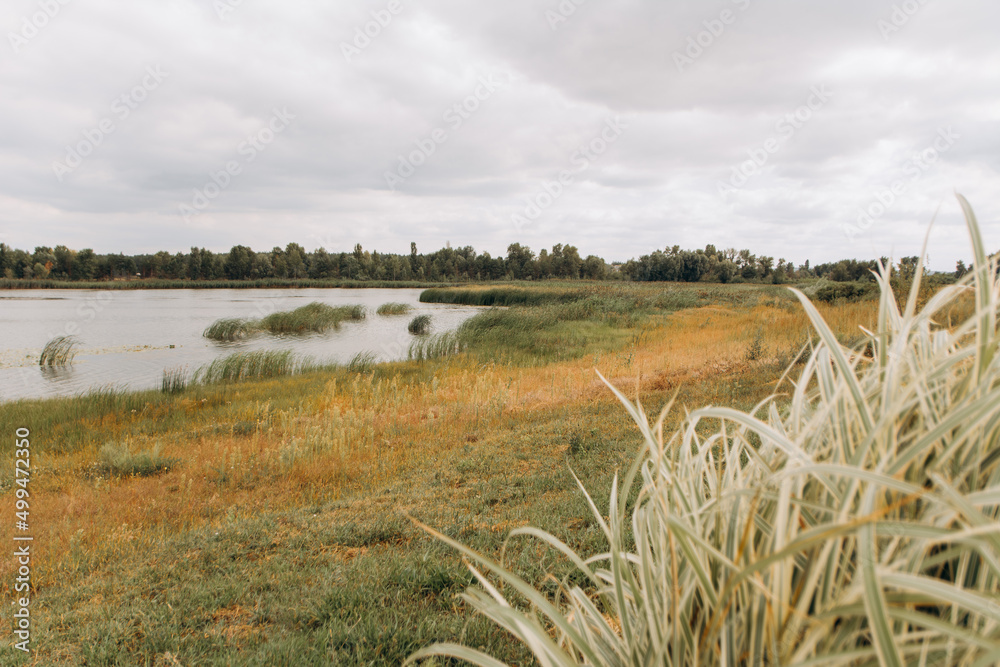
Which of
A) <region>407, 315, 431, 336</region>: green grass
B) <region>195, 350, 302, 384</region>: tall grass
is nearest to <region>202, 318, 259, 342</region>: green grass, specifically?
<region>195, 350, 302, 384</region>: tall grass

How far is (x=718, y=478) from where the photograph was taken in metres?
1.39

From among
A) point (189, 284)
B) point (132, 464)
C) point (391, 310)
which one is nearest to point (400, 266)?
point (189, 284)

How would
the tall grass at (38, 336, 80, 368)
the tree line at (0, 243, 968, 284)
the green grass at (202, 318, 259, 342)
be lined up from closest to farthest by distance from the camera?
the tall grass at (38, 336, 80, 368) → the green grass at (202, 318, 259, 342) → the tree line at (0, 243, 968, 284)

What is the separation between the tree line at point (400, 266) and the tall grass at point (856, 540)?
48.4 meters

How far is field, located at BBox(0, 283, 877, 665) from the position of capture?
93.9 inches

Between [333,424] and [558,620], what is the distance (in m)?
6.24

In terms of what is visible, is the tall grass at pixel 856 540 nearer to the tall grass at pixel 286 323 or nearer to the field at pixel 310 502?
the field at pixel 310 502

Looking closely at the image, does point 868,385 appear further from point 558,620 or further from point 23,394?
point 23,394

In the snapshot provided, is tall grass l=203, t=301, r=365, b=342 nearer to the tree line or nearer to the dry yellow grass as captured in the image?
the dry yellow grass

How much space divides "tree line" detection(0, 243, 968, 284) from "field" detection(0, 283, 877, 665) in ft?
144

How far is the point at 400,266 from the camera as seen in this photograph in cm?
7938

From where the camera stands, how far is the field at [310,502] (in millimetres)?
2385

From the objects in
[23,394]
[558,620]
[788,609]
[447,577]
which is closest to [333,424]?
[447,577]

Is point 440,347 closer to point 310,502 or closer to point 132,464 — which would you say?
point 132,464
